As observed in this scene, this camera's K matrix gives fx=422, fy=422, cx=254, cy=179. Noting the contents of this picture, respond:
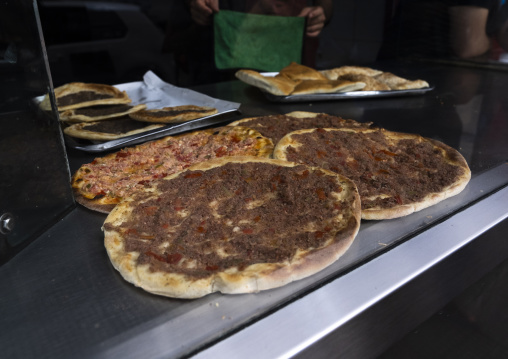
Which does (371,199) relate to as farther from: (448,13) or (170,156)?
(448,13)

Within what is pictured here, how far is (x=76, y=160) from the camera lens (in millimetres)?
2078

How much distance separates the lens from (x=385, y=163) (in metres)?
1.92

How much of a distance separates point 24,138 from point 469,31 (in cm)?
423

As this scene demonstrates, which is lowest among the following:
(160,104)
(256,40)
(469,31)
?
(160,104)

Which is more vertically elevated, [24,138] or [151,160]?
[24,138]

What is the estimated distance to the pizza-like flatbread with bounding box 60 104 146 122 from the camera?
99.3 inches

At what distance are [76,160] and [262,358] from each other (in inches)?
59.7

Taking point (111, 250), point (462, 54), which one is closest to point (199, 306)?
point (111, 250)

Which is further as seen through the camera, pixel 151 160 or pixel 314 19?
pixel 314 19

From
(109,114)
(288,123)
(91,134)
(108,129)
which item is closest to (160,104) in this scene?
(109,114)

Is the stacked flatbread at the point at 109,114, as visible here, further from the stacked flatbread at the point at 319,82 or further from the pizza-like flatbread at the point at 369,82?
the pizza-like flatbread at the point at 369,82

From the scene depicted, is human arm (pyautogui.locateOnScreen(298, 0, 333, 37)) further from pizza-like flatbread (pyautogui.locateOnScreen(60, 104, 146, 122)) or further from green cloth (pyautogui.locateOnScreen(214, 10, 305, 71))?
pizza-like flatbread (pyautogui.locateOnScreen(60, 104, 146, 122))

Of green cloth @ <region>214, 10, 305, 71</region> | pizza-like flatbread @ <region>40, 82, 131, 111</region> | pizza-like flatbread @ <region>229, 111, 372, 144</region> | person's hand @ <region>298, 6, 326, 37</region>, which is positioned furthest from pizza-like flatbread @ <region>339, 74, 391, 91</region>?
pizza-like flatbread @ <region>40, 82, 131, 111</region>

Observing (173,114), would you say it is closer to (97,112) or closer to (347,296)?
(97,112)
